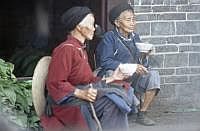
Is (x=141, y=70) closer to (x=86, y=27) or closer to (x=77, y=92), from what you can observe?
(x=86, y=27)

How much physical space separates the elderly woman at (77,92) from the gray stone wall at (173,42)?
1.73 meters

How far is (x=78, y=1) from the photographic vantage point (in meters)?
6.17

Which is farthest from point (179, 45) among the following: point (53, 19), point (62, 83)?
point (62, 83)

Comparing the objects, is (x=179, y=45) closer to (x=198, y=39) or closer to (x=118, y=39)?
(x=198, y=39)

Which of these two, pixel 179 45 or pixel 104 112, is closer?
pixel 104 112

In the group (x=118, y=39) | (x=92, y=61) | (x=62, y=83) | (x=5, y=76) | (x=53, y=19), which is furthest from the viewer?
(x=53, y=19)

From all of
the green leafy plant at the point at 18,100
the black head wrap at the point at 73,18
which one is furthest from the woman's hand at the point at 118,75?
the green leafy plant at the point at 18,100

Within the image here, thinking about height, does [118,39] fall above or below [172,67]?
above

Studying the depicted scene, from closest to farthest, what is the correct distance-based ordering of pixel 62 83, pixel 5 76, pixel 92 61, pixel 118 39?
1. pixel 62 83
2. pixel 5 76
3. pixel 118 39
4. pixel 92 61

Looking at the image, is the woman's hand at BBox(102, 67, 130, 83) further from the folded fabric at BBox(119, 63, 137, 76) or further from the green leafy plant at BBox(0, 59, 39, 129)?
the green leafy plant at BBox(0, 59, 39, 129)

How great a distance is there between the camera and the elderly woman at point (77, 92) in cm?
386

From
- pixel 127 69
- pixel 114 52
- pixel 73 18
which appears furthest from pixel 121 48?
pixel 73 18

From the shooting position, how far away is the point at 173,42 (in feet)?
19.6

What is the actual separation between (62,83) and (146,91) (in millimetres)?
1539
